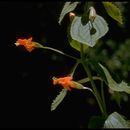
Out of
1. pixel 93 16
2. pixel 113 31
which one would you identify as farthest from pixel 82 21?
pixel 113 31

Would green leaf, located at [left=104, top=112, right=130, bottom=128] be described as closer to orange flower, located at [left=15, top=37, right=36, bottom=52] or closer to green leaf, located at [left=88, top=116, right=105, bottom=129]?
green leaf, located at [left=88, top=116, right=105, bottom=129]

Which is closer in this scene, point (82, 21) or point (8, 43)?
A: point (82, 21)

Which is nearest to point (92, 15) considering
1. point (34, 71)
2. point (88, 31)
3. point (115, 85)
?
point (88, 31)

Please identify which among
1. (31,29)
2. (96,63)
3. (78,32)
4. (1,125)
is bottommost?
(1,125)

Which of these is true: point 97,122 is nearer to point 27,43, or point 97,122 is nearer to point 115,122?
point 115,122

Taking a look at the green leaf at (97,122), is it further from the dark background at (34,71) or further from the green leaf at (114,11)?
the dark background at (34,71)

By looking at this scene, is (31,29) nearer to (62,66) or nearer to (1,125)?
(62,66)

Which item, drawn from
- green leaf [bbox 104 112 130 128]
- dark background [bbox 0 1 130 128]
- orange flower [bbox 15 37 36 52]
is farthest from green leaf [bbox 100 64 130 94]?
dark background [bbox 0 1 130 128]
